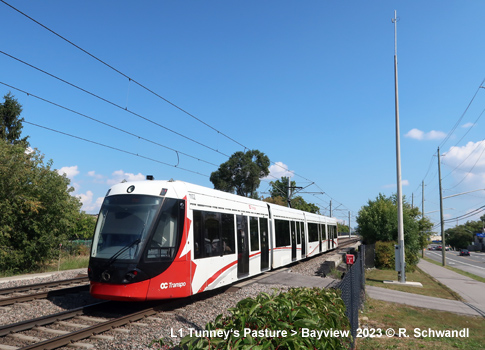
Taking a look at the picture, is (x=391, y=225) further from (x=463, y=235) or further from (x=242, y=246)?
(x=463, y=235)

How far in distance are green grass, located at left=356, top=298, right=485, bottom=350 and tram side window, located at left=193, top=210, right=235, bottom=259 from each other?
4306 millimetres

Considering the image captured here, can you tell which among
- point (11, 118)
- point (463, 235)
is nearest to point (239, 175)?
point (11, 118)

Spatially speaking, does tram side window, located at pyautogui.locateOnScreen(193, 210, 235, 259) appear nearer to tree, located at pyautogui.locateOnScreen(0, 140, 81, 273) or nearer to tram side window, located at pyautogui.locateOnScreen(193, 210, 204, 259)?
tram side window, located at pyautogui.locateOnScreen(193, 210, 204, 259)

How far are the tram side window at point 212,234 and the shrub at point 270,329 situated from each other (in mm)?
6584

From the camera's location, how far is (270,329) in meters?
3.05

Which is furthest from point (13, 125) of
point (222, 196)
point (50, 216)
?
point (222, 196)

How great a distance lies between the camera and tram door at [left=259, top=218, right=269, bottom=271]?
49.6ft

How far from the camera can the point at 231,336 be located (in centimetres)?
287

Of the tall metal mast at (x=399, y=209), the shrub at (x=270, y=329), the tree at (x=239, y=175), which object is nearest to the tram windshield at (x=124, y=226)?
the shrub at (x=270, y=329)

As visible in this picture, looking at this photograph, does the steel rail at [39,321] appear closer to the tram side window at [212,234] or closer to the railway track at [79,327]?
the railway track at [79,327]

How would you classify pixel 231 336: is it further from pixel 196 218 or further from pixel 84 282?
pixel 84 282

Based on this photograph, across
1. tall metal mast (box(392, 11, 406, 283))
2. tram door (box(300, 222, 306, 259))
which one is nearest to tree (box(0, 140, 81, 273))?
tram door (box(300, 222, 306, 259))

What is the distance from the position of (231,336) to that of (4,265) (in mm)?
18754

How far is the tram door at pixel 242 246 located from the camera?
41.9 ft
